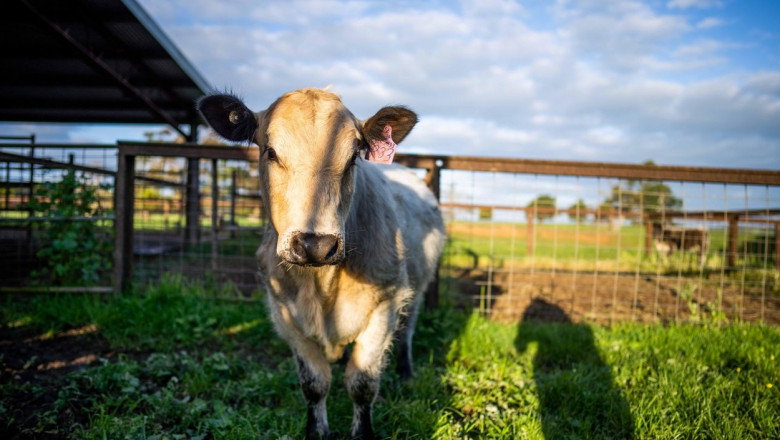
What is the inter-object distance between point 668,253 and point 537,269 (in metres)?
4.61

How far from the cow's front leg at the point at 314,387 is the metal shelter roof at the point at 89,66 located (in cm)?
693

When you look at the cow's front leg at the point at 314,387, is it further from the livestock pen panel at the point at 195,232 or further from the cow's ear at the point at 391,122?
the livestock pen panel at the point at 195,232

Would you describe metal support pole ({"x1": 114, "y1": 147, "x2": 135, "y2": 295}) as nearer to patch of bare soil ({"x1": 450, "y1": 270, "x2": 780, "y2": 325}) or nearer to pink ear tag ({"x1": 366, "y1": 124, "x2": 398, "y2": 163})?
pink ear tag ({"x1": 366, "y1": 124, "x2": 398, "y2": 163})

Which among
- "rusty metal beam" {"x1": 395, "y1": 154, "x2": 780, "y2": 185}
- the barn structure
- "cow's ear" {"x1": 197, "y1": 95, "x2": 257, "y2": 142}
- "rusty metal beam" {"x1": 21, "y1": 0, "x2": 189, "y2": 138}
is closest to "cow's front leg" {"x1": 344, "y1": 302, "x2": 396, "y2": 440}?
"cow's ear" {"x1": 197, "y1": 95, "x2": 257, "y2": 142}

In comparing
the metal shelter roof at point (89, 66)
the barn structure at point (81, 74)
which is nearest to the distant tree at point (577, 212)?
the barn structure at point (81, 74)

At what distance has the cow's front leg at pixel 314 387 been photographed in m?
2.67

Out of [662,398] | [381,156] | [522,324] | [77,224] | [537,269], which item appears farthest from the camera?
[537,269]

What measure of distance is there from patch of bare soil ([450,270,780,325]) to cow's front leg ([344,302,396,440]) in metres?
2.25

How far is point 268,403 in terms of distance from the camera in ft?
10.2

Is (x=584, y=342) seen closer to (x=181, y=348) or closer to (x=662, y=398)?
(x=662, y=398)

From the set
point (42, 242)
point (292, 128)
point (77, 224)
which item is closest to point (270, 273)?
point (292, 128)

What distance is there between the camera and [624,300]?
673 cm

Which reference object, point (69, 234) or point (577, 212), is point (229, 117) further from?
point (577, 212)

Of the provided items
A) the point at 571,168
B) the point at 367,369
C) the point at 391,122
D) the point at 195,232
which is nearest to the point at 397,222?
the point at 391,122
